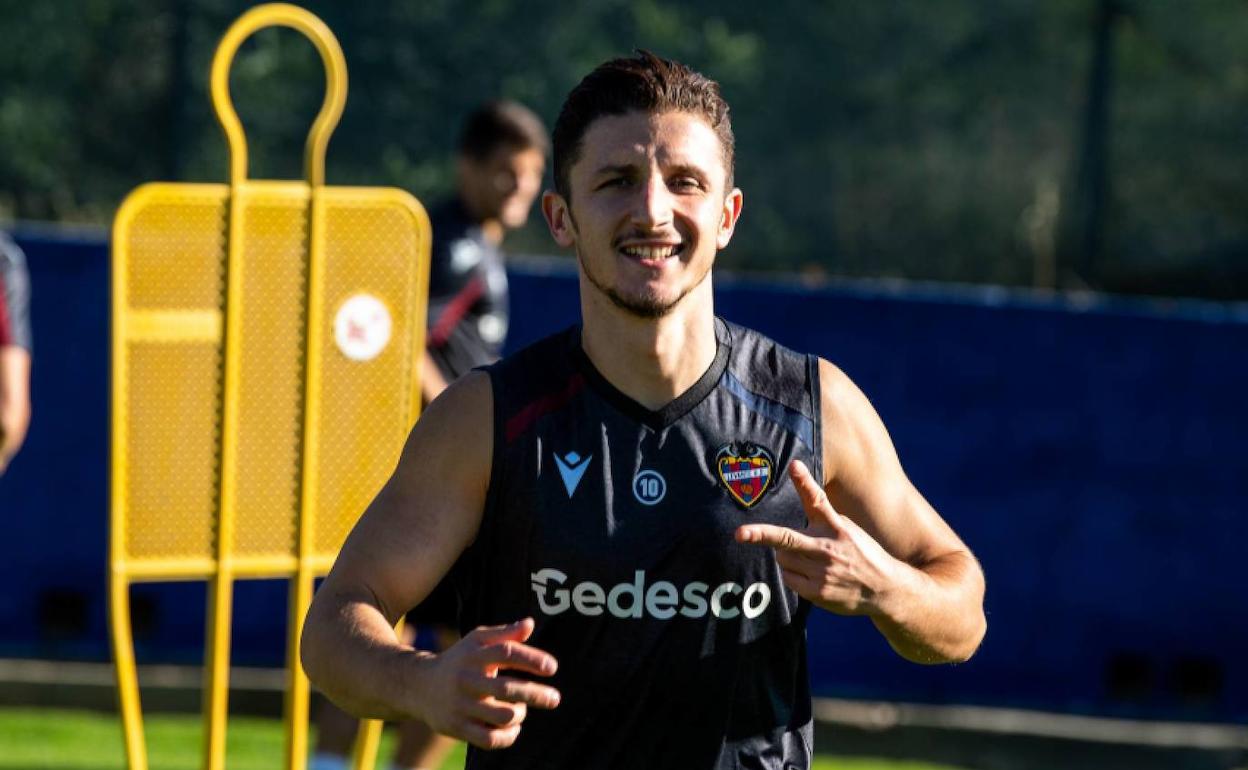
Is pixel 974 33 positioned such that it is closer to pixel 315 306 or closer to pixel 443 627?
pixel 443 627

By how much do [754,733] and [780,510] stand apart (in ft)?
1.18

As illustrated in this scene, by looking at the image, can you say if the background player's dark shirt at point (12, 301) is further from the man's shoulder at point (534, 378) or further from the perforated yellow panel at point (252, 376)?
the man's shoulder at point (534, 378)

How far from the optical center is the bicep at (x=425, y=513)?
3.29 metres

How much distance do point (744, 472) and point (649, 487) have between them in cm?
15

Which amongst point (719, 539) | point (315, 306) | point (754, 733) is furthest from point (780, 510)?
point (315, 306)

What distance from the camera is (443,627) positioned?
6930 millimetres

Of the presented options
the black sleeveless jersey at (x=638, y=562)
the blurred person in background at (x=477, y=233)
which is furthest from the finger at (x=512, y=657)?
the blurred person in background at (x=477, y=233)

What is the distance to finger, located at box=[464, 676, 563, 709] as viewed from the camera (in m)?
2.91

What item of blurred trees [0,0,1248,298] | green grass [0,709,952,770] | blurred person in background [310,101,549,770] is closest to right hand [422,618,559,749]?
blurred person in background [310,101,549,770]

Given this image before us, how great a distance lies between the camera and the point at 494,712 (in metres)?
2.91

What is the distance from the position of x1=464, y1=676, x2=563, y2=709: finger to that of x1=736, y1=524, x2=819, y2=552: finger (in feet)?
1.23

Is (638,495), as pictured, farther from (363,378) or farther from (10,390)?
(10,390)

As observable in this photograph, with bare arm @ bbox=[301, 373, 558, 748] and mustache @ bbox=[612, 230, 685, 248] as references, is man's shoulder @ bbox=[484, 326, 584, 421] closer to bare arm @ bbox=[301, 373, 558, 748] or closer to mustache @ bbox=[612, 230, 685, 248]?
bare arm @ bbox=[301, 373, 558, 748]

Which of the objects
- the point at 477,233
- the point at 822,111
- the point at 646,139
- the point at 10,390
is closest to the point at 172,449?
the point at 10,390
